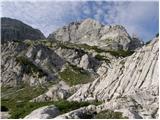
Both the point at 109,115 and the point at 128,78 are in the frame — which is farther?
the point at 128,78

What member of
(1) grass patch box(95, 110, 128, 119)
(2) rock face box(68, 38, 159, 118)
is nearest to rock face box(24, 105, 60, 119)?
(1) grass patch box(95, 110, 128, 119)

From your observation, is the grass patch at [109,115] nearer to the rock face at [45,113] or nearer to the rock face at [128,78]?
the rock face at [45,113]

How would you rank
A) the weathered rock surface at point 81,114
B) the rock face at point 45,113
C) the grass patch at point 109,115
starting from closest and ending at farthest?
the weathered rock surface at point 81,114 → the grass patch at point 109,115 → the rock face at point 45,113

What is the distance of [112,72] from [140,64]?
Answer: 10.9 m

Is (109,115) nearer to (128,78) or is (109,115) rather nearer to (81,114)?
(81,114)

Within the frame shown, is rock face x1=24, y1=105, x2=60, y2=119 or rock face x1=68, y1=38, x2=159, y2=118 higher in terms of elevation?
rock face x1=68, y1=38, x2=159, y2=118

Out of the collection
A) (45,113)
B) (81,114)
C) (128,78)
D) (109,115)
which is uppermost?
(128,78)

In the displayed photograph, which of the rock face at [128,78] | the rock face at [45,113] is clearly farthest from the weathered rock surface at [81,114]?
the rock face at [128,78]

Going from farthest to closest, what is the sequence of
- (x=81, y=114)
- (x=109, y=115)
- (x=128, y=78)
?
(x=128, y=78) → (x=81, y=114) → (x=109, y=115)

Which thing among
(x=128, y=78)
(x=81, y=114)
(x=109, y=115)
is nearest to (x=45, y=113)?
(x=81, y=114)

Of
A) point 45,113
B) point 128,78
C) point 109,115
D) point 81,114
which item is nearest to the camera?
point 109,115

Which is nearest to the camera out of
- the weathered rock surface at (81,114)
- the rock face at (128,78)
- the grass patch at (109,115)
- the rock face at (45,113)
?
the weathered rock surface at (81,114)

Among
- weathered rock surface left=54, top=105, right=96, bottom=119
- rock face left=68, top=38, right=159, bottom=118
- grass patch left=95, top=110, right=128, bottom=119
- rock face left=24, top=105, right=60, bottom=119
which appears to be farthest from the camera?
rock face left=68, top=38, right=159, bottom=118

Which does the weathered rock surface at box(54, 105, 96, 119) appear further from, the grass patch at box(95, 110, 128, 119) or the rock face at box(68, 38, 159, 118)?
the rock face at box(68, 38, 159, 118)
